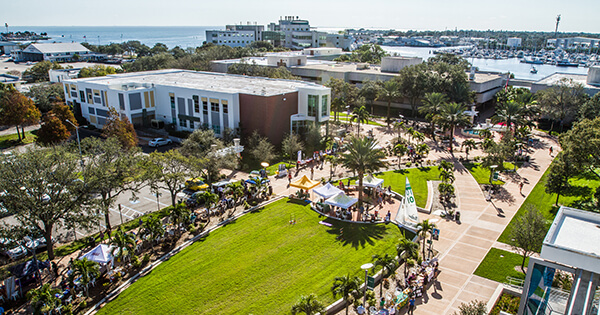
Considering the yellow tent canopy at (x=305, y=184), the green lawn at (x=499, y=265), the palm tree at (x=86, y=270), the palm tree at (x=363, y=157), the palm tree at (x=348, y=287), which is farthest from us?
the yellow tent canopy at (x=305, y=184)

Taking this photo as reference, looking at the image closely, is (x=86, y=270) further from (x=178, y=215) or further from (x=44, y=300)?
(x=178, y=215)

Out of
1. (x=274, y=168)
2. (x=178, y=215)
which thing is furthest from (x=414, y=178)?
(x=178, y=215)

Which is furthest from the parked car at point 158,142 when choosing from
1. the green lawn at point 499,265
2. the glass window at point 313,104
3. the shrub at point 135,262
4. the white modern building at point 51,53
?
the white modern building at point 51,53

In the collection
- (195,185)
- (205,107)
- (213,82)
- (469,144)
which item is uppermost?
(213,82)

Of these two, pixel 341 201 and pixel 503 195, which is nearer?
pixel 341 201

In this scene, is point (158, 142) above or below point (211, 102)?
below

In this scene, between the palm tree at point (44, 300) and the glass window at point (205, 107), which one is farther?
the glass window at point (205, 107)

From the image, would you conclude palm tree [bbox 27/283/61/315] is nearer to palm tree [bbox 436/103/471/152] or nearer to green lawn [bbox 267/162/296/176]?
green lawn [bbox 267/162/296/176]

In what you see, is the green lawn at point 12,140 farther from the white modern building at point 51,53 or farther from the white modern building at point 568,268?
the white modern building at point 51,53
